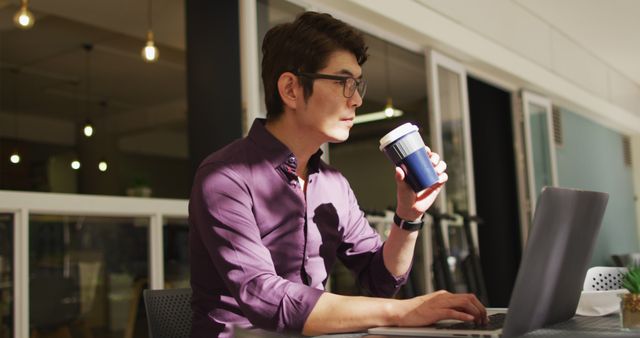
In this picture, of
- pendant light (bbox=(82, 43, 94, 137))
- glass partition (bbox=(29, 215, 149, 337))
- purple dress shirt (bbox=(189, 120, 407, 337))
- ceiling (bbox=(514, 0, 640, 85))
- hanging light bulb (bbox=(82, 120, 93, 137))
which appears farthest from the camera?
hanging light bulb (bbox=(82, 120, 93, 137))

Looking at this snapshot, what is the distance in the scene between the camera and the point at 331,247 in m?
1.46

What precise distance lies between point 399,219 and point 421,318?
39 cm

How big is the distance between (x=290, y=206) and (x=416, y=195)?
10.0 inches

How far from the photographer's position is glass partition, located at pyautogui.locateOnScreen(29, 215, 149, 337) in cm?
315

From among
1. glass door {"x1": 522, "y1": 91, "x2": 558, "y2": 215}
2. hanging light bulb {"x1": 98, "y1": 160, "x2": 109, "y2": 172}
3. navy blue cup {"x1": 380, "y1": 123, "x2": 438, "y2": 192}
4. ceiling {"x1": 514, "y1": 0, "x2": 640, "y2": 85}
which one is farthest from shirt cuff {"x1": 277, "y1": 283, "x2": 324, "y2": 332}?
hanging light bulb {"x1": 98, "y1": 160, "x2": 109, "y2": 172}

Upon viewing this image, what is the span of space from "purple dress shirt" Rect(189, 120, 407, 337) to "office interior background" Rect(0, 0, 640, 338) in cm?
182

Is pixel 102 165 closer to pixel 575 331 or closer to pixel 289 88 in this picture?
Answer: pixel 289 88

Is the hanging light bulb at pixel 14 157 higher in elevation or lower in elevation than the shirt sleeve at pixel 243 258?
higher

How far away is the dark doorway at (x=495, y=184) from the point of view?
22.5 ft

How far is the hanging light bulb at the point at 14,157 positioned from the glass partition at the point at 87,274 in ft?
17.7

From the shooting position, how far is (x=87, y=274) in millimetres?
3574

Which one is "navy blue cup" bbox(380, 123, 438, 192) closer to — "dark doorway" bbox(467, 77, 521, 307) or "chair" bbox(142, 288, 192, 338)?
"chair" bbox(142, 288, 192, 338)

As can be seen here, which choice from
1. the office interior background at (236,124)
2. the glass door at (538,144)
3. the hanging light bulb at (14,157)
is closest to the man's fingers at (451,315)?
the office interior background at (236,124)

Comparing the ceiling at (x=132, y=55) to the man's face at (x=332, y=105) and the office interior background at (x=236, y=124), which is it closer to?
the office interior background at (x=236, y=124)
